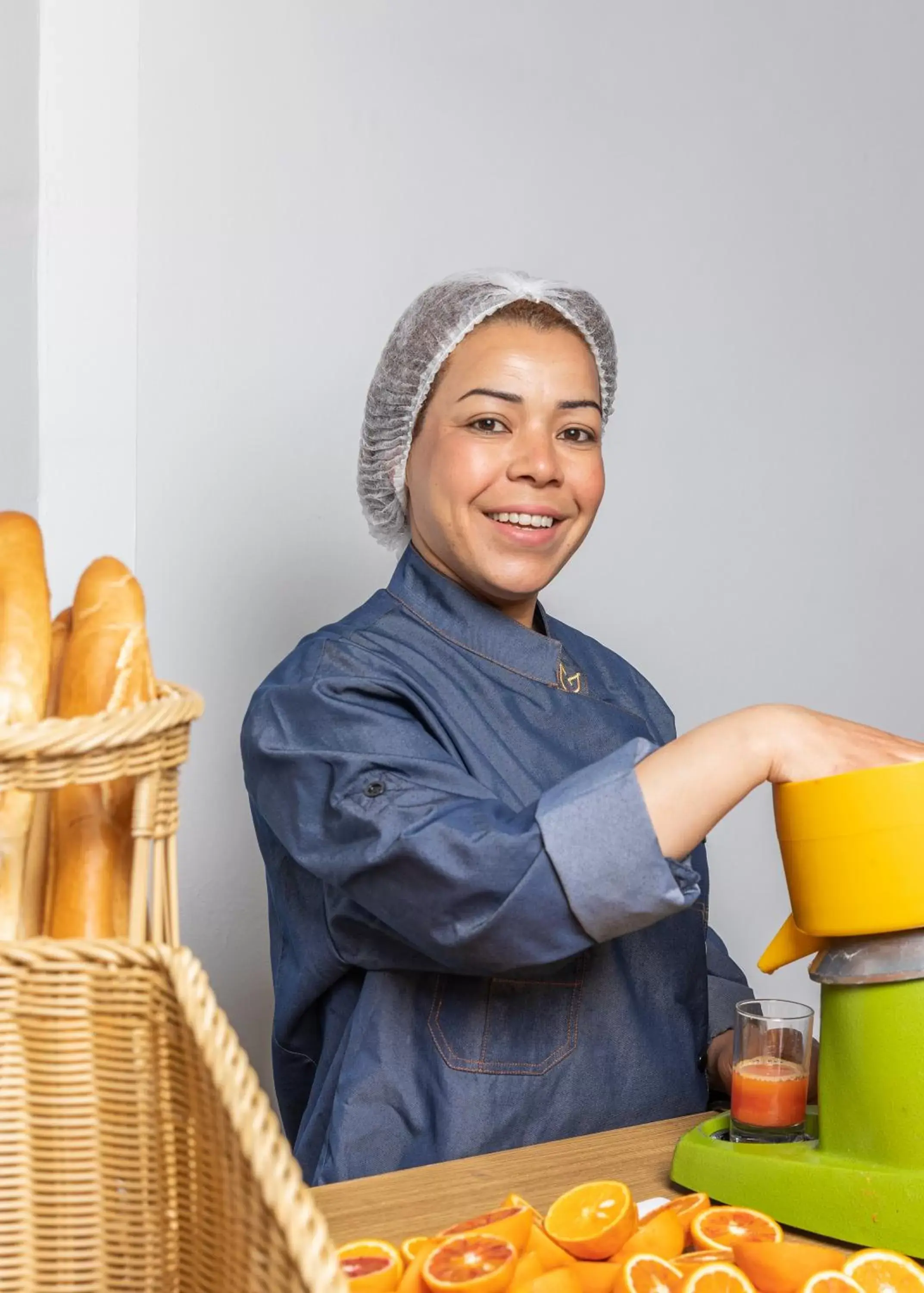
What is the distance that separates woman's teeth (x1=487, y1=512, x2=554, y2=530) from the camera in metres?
1.49

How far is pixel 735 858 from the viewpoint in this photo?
2.51 meters

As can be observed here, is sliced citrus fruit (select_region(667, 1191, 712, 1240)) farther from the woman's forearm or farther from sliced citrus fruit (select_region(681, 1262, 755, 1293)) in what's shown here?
the woman's forearm

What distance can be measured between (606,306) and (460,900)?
4.75 feet

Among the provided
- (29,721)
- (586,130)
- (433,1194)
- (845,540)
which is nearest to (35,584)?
(29,721)

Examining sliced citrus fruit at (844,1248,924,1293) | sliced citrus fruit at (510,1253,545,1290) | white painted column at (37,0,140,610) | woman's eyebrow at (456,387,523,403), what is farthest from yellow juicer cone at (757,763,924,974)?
white painted column at (37,0,140,610)

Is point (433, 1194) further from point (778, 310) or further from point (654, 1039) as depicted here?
point (778, 310)

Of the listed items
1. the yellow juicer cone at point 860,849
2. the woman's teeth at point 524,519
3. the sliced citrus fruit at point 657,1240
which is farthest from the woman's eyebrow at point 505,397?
the sliced citrus fruit at point 657,1240

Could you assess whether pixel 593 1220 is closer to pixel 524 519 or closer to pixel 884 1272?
pixel 884 1272

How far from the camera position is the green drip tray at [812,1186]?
96cm

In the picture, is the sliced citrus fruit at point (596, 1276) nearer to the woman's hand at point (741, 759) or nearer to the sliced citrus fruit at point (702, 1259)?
the sliced citrus fruit at point (702, 1259)

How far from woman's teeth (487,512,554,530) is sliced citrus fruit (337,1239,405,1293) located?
2.59 ft

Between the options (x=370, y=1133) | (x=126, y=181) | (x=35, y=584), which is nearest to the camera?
(x=35, y=584)

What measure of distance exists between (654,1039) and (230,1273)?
86cm

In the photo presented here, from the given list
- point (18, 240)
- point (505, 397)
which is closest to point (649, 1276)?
point (505, 397)
